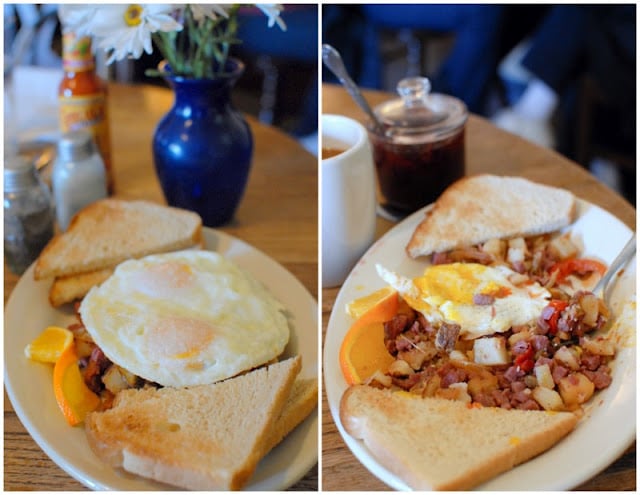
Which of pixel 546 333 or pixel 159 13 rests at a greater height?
pixel 159 13

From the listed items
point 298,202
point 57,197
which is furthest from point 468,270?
point 57,197

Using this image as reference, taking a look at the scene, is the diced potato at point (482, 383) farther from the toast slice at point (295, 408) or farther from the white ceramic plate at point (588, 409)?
the toast slice at point (295, 408)

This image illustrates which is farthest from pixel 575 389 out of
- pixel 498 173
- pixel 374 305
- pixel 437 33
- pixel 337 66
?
pixel 437 33

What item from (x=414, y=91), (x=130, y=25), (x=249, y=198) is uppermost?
(x=130, y=25)

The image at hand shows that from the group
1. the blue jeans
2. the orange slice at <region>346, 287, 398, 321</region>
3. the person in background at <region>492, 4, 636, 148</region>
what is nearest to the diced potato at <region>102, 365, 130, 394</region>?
the orange slice at <region>346, 287, 398, 321</region>

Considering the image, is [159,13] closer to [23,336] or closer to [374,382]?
[23,336]

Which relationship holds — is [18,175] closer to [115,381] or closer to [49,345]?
[49,345]
